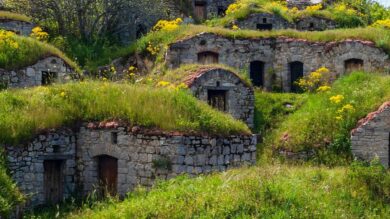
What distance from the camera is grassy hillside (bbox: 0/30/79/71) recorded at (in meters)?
19.9

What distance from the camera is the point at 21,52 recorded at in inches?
801

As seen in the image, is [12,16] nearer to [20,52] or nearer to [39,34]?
[39,34]

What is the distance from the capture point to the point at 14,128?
14.2 metres

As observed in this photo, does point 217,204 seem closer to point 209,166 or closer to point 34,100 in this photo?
point 209,166

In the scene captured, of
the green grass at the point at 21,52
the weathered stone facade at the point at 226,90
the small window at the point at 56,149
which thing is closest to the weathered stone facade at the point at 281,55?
the weathered stone facade at the point at 226,90

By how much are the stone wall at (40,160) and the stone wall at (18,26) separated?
40.7 feet

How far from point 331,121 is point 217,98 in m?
3.89

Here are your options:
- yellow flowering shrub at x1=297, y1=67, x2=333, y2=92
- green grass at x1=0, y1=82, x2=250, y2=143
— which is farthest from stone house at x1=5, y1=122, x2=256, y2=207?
yellow flowering shrub at x1=297, y1=67, x2=333, y2=92

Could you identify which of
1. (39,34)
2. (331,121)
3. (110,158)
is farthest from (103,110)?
(39,34)

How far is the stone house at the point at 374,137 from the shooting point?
58.3 ft

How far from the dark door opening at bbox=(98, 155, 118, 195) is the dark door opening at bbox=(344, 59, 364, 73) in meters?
12.2

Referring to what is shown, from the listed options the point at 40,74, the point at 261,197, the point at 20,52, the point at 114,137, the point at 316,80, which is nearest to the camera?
the point at 261,197

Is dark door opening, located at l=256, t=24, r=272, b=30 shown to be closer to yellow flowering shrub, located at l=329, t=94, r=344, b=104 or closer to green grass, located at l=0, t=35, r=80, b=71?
yellow flowering shrub, located at l=329, t=94, r=344, b=104

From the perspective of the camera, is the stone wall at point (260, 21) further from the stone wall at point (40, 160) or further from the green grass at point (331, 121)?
the stone wall at point (40, 160)
